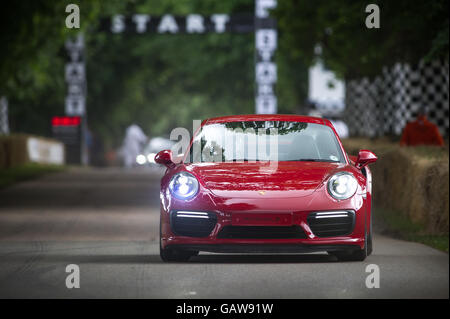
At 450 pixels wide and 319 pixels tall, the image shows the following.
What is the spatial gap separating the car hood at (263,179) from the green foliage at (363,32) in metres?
6.73

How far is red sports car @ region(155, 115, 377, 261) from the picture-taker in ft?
31.0

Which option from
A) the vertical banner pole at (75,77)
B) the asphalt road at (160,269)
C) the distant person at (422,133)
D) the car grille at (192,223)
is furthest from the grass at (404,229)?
the vertical banner pole at (75,77)

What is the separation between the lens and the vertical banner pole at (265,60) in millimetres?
40188

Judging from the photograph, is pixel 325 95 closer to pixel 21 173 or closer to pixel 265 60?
pixel 265 60

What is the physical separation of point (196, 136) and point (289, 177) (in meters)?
1.46

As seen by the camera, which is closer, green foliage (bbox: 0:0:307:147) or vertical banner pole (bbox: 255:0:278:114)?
vertical banner pole (bbox: 255:0:278:114)

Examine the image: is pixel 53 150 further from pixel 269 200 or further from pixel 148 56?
pixel 269 200

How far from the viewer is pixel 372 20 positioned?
21438 millimetres

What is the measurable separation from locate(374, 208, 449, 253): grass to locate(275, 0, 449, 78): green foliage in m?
2.71

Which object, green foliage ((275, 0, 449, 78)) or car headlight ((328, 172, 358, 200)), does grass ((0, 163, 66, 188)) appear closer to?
green foliage ((275, 0, 449, 78))

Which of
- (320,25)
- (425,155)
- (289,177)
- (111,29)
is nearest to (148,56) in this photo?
(111,29)

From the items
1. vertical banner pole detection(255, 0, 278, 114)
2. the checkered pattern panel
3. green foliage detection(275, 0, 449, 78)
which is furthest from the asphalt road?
vertical banner pole detection(255, 0, 278, 114)

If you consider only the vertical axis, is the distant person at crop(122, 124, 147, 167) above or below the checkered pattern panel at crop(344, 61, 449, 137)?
below

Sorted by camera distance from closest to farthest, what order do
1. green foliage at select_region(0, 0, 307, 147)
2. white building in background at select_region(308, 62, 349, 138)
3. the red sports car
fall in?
the red sports car
green foliage at select_region(0, 0, 307, 147)
white building in background at select_region(308, 62, 349, 138)
